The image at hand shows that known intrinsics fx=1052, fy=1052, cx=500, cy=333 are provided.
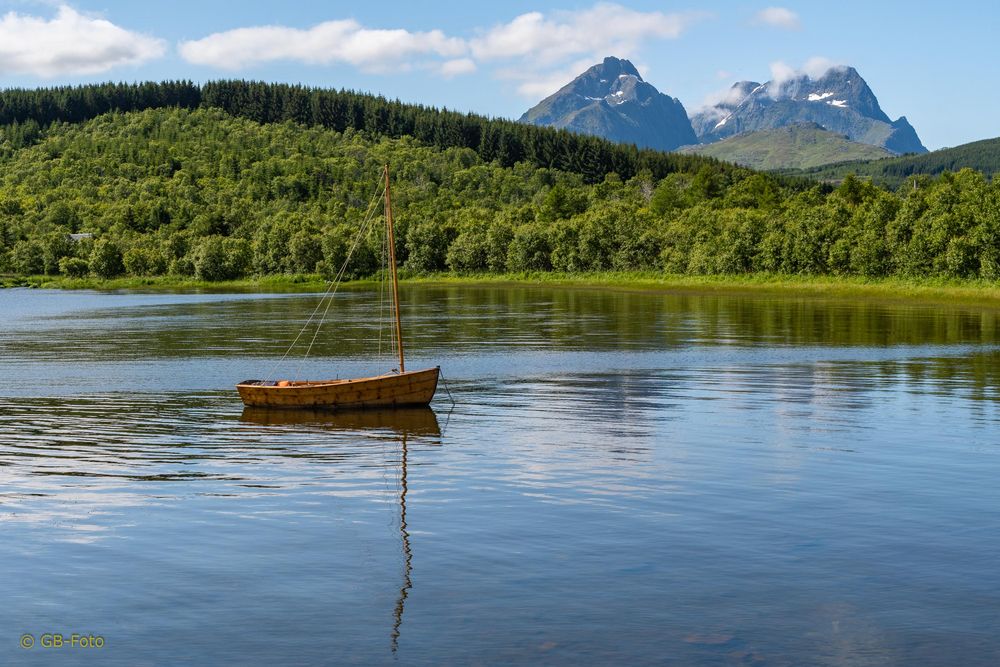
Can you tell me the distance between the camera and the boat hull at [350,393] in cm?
4984

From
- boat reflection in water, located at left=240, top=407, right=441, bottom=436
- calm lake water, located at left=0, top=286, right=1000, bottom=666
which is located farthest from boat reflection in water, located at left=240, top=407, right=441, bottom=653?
calm lake water, located at left=0, top=286, right=1000, bottom=666

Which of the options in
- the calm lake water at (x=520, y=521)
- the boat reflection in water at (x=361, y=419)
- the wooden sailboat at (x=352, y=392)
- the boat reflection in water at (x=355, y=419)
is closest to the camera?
the calm lake water at (x=520, y=521)

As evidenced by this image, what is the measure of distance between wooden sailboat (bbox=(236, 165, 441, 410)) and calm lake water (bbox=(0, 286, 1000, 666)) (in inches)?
36.3

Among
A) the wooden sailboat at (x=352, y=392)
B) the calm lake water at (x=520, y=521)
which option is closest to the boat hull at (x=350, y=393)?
the wooden sailboat at (x=352, y=392)

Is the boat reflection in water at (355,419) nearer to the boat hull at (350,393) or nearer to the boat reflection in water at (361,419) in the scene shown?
the boat reflection in water at (361,419)

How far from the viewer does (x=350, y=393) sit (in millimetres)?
49969

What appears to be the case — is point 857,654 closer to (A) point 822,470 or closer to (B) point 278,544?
(B) point 278,544

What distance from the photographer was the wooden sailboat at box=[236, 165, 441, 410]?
49.8 m

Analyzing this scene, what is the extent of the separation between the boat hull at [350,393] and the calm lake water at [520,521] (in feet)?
3.00

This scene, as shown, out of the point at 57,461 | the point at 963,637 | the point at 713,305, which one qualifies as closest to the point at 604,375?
the point at 57,461

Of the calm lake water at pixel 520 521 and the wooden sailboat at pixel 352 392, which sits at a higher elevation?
the wooden sailboat at pixel 352 392

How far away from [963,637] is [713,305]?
122m

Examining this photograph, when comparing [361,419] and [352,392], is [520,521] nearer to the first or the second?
[361,419]

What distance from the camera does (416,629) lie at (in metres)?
20.6
